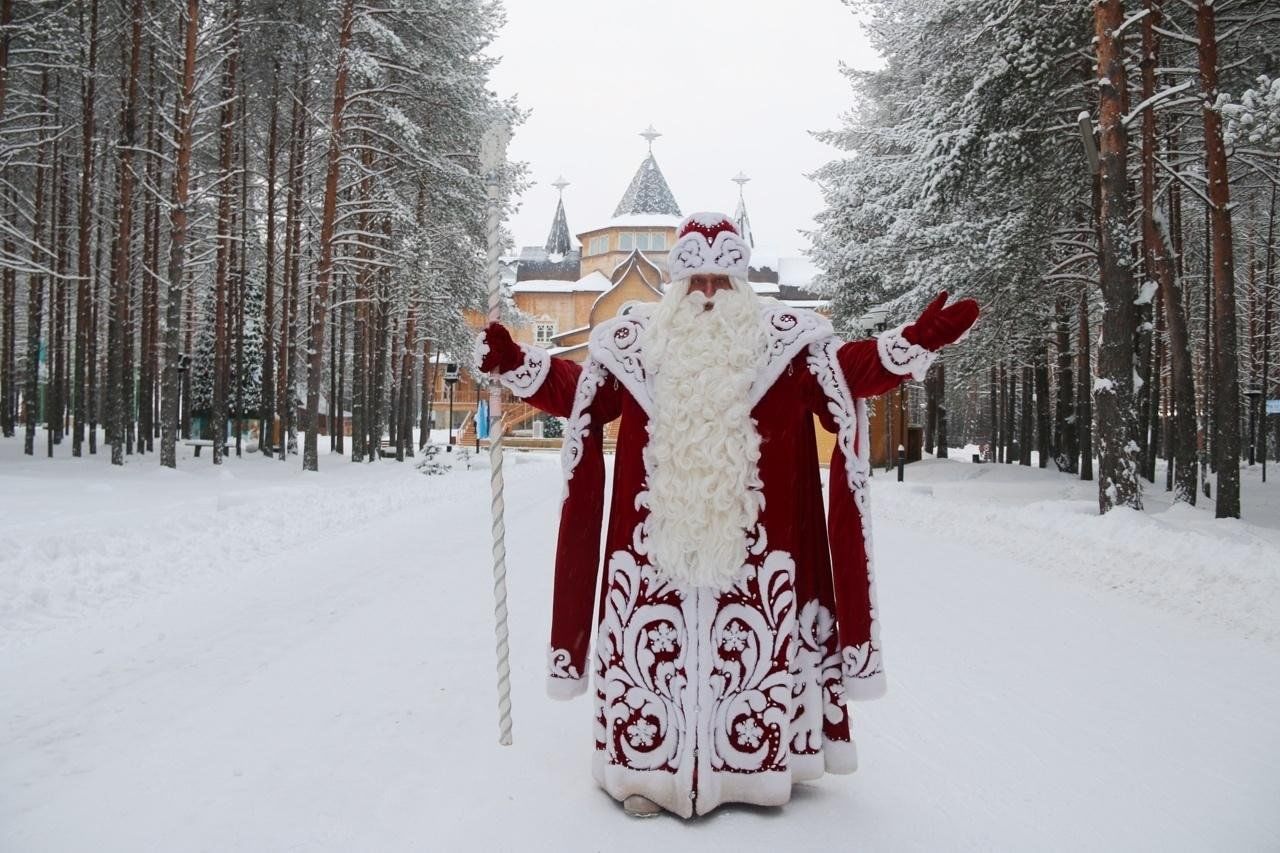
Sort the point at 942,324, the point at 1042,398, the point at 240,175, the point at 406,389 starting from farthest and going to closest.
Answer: the point at 406,389 < the point at 1042,398 < the point at 240,175 < the point at 942,324

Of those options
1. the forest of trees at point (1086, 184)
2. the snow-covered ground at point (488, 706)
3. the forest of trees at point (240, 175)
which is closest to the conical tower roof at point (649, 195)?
the forest of trees at point (240, 175)

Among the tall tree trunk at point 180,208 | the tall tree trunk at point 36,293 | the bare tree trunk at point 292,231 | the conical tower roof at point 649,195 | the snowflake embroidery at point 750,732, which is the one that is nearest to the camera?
the snowflake embroidery at point 750,732

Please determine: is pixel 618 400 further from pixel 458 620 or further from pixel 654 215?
pixel 654 215

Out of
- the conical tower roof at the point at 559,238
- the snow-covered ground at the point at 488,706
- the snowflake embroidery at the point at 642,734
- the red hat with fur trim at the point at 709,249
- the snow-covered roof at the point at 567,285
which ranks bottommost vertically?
the snow-covered ground at the point at 488,706

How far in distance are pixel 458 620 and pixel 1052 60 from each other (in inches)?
512

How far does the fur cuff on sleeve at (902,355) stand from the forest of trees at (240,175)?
49.6ft

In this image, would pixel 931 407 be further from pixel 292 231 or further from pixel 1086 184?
pixel 292 231

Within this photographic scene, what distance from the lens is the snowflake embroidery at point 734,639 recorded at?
Result: 3.09 meters

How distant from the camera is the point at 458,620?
19.6 ft

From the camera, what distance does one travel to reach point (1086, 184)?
49.1ft

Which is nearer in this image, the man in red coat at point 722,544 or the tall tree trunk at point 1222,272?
the man in red coat at point 722,544

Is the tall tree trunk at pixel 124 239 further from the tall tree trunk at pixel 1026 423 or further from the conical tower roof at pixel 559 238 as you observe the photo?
the conical tower roof at pixel 559 238

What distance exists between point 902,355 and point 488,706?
2.69 m

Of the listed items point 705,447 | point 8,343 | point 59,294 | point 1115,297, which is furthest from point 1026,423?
point 8,343
